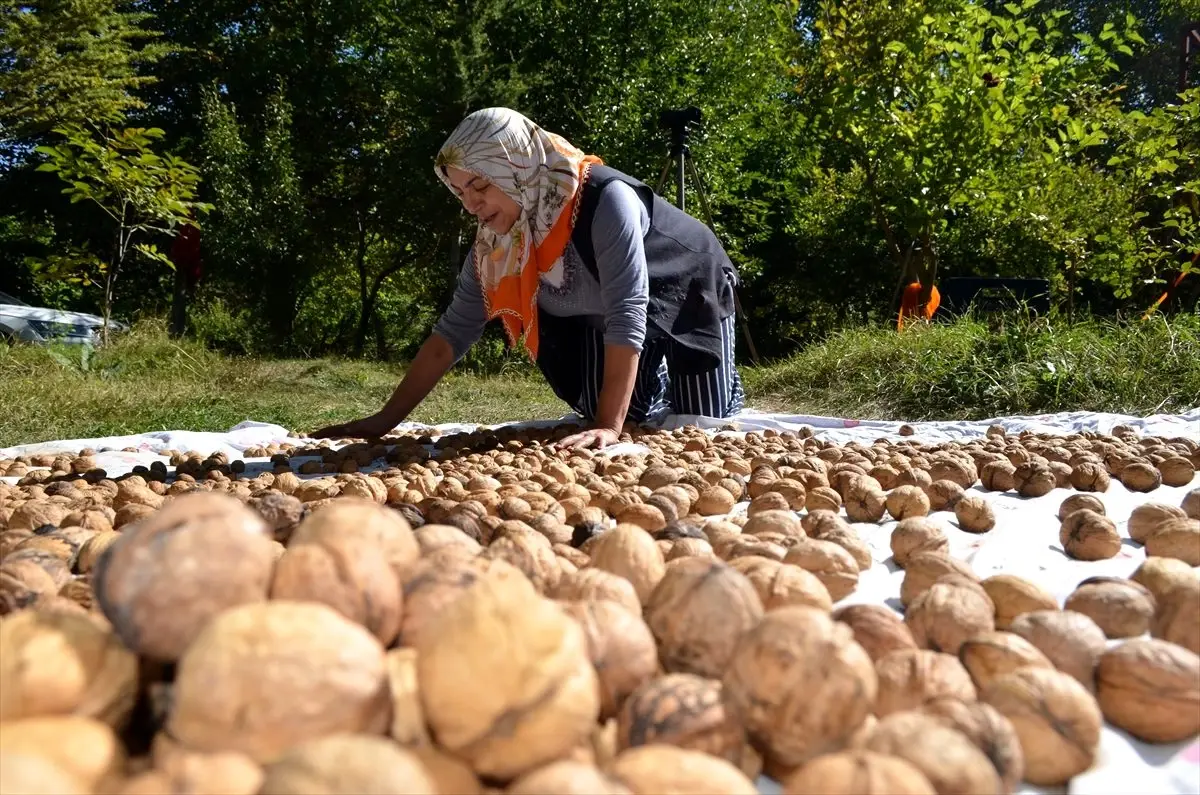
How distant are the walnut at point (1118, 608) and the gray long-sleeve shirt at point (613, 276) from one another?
2.52m

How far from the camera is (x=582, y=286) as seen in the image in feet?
14.7

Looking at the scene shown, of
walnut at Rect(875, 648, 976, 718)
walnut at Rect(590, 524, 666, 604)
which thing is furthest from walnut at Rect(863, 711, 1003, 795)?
walnut at Rect(590, 524, 666, 604)

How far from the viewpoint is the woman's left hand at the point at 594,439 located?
3.68 meters

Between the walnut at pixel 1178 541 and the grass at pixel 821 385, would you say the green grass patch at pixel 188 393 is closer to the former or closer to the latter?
the grass at pixel 821 385

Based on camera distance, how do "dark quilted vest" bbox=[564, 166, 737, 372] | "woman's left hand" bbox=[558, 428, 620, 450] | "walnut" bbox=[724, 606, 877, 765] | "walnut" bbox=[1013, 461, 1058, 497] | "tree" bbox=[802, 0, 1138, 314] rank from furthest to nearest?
"tree" bbox=[802, 0, 1138, 314] < "dark quilted vest" bbox=[564, 166, 737, 372] < "woman's left hand" bbox=[558, 428, 620, 450] < "walnut" bbox=[1013, 461, 1058, 497] < "walnut" bbox=[724, 606, 877, 765]

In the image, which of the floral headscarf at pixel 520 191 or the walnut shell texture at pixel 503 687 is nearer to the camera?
the walnut shell texture at pixel 503 687

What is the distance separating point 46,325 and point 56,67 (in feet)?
9.55

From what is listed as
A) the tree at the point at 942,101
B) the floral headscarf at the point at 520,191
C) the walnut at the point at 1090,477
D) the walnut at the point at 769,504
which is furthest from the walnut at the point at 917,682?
the tree at the point at 942,101

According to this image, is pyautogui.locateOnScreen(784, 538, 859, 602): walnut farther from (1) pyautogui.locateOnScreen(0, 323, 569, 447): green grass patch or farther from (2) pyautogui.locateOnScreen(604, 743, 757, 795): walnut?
(1) pyautogui.locateOnScreen(0, 323, 569, 447): green grass patch

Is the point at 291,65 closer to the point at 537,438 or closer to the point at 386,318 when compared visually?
the point at 386,318

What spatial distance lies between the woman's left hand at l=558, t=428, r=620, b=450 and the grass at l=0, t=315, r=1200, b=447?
2964 mm

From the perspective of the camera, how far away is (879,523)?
95.9 inches

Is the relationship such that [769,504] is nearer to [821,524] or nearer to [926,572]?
[821,524]

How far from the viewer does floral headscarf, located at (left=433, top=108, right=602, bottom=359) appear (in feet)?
12.5
